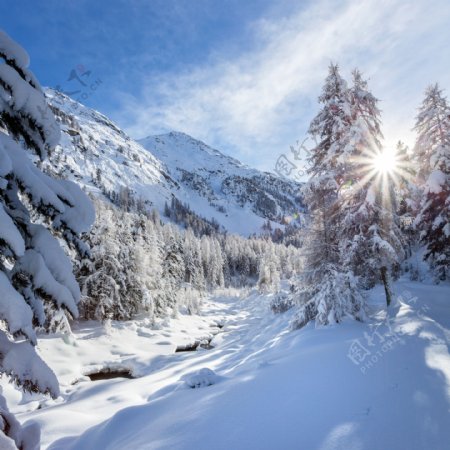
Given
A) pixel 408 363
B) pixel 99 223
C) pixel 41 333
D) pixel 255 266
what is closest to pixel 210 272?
pixel 255 266

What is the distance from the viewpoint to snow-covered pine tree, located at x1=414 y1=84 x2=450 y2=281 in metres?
15.4

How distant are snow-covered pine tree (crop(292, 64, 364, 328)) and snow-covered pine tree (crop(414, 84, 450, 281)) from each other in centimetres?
578

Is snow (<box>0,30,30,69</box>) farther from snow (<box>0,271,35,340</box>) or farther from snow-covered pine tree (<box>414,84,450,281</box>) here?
snow-covered pine tree (<box>414,84,450,281</box>)

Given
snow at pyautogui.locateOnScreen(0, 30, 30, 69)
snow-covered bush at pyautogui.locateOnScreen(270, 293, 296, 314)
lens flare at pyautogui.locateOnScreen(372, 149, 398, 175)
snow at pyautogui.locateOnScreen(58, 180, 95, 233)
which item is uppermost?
lens flare at pyautogui.locateOnScreen(372, 149, 398, 175)

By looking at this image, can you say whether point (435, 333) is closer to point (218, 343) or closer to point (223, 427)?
point (223, 427)

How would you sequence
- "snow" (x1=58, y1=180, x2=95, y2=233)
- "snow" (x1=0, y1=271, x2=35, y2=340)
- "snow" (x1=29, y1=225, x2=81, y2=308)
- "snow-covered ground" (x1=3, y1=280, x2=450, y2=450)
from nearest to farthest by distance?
"snow" (x1=0, y1=271, x2=35, y2=340), "snow" (x1=29, y1=225, x2=81, y2=308), "snow" (x1=58, y1=180, x2=95, y2=233), "snow-covered ground" (x1=3, y1=280, x2=450, y2=450)

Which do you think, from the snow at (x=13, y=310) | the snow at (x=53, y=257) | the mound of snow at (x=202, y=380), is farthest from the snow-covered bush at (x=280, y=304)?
A: the snow at (x=13, y=310)

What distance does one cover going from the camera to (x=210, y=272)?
81.8m

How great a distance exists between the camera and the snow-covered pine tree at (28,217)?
3029mm

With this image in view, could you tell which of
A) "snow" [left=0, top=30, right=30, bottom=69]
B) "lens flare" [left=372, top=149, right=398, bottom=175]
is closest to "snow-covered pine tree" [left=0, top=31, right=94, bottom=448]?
"snow" [left=0, top=30, right=30, bottom=69]

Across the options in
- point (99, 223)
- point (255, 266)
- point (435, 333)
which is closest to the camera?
point (435, 333)

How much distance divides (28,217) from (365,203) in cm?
1248

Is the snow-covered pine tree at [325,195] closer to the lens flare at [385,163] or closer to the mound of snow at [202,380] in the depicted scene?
the lens flare at [385,163]

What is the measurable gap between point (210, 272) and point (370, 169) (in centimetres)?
7133
